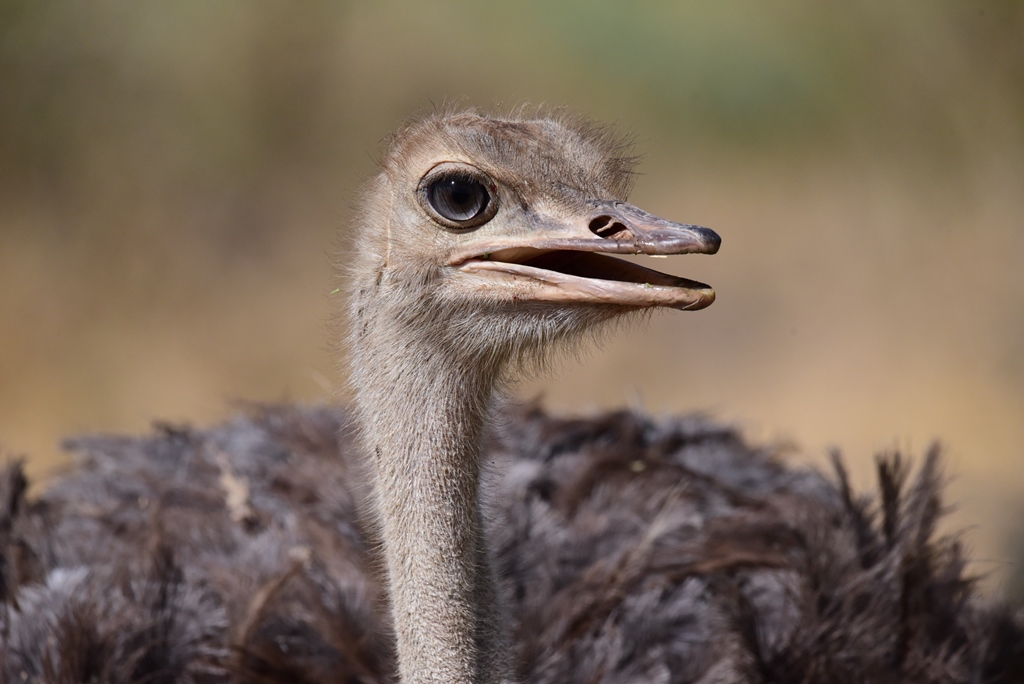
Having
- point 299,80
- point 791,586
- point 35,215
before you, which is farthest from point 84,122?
point 791,586

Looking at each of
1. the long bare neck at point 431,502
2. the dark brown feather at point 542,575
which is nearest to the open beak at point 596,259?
the long bare neck at point 431,502

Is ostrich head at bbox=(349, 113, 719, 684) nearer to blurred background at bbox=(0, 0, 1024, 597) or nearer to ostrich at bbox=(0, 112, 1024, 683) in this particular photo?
ostrich at bbox=(0, 112, 1024, 683)

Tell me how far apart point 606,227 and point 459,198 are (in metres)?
0.20

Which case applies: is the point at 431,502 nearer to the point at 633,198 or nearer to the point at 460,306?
the point at 460,306

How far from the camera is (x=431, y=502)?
1642 millimetres

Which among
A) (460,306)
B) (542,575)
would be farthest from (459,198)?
(542,575)

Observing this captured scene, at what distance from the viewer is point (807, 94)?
536 cm

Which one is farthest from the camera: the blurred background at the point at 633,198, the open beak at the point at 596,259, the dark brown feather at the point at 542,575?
the blurred background at the point at 633,198

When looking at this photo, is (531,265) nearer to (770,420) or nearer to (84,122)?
(770,420)

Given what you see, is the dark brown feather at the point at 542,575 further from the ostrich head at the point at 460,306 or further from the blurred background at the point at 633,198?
the blurred background at the point at 633,198

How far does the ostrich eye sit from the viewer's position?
61.4 inches

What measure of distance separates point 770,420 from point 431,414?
3.69m

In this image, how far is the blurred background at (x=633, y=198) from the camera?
5.04 m

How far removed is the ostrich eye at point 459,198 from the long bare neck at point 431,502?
0.18m
